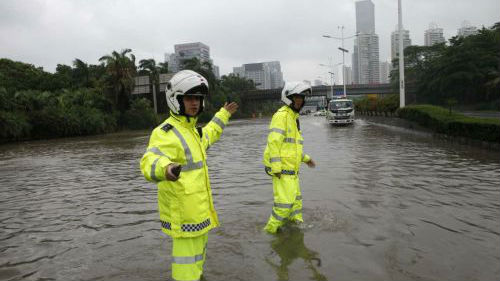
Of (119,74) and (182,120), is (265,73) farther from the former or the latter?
(182,120)

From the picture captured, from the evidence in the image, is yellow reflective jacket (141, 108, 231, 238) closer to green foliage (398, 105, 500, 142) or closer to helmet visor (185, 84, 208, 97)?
helmet visor (185, 84, 208, 97)

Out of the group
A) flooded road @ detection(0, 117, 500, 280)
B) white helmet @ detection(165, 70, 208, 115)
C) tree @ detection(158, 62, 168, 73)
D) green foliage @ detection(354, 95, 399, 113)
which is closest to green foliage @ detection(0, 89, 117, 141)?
tree @ detection(158, 62, 168, 73)

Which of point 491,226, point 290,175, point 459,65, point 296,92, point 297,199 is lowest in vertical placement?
point 491,226

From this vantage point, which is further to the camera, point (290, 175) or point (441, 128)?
point (441, 128)

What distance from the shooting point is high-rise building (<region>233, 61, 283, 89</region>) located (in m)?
169

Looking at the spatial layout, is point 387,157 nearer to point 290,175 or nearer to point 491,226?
point 491,226

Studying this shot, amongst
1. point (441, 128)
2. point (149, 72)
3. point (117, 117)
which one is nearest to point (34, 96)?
point (117, 117)

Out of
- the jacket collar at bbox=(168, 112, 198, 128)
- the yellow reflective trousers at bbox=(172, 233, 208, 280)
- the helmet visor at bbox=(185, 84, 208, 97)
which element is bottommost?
the yellow reflective trousers at bbox=(172, 233, 208, 280)

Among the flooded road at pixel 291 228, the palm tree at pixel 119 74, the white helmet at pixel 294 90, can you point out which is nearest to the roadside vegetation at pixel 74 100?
the palm tree at pixel 119 74

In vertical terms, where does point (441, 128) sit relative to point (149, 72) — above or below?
below

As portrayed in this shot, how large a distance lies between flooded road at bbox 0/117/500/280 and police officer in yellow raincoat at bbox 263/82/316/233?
46 cm

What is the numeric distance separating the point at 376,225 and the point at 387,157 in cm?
699

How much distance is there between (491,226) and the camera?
5.26 metres

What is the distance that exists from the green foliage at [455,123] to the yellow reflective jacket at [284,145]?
9739 millimetres
